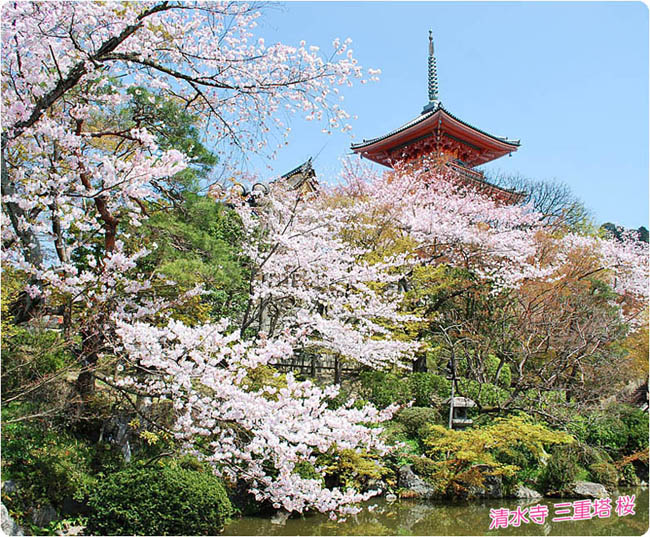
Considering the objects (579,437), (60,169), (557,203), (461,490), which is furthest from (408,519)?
(557,203)

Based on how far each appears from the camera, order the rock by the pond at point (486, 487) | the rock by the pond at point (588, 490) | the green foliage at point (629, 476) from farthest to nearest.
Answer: the green foliage at point (629, 476)
the rock by the pond at point (588, 490)
the rock by the pond at point (486, 487)

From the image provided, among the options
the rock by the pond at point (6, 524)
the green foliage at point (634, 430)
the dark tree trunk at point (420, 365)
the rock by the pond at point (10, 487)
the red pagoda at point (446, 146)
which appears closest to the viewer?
the rock by the pond at point (6, 524)

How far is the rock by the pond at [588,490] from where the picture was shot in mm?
8094

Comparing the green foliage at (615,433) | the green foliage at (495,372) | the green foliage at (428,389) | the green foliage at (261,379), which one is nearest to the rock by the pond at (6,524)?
the green foliage at (261,379)

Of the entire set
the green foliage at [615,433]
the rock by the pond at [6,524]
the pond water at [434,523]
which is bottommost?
the pond water at [434,523]

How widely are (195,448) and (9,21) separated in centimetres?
396

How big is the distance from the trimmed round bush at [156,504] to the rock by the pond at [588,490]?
19.1ft

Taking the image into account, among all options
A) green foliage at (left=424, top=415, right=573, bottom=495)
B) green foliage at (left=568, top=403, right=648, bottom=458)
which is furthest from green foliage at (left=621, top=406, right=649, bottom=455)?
green foliage at (left=424, top=415, right=573, bottom=495)

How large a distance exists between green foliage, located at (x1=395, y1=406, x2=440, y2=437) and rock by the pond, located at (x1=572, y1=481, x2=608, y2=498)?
2.40 m

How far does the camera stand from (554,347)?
35.2 feet

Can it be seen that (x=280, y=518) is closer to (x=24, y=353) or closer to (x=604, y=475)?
(x=24, y=353)

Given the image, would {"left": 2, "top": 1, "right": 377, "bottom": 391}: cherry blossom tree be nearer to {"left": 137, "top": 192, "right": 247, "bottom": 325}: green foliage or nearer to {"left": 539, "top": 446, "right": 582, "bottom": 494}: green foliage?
{"left": 137, "top": 192, "right": 247, "bottom": 325}: green foliage

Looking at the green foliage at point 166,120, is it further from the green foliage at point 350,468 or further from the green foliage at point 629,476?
the green foliage at point 629,476

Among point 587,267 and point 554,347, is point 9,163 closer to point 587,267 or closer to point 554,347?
point 554,347
